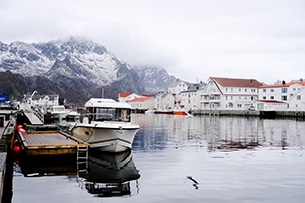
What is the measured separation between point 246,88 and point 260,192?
106 metres

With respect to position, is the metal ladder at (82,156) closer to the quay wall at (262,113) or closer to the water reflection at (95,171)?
the water reflection at (95,171)

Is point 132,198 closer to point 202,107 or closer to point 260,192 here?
point 260,192

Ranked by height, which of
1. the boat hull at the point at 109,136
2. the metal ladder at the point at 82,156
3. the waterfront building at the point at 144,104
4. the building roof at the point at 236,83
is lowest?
the metal ladder at the point at 82,156

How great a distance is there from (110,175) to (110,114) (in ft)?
27.3

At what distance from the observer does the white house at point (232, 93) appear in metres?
114

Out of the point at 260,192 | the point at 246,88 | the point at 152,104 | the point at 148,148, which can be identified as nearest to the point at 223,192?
the point at 260,192

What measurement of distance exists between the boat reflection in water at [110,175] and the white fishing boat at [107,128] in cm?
69

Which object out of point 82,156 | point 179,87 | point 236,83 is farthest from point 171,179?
point 179,87

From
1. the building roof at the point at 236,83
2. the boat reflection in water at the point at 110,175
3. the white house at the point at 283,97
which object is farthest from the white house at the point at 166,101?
the boat reflection in water at the point at 110,175

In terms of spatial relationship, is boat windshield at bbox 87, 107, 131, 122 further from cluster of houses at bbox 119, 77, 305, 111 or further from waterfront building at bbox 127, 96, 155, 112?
waterfront building at bbox 127, 96, 155, 112

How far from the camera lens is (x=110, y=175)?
55.4ft

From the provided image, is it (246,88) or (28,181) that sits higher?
(246,88)

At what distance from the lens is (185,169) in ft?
60.7

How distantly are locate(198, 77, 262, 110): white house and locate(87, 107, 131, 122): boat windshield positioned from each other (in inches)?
3577
